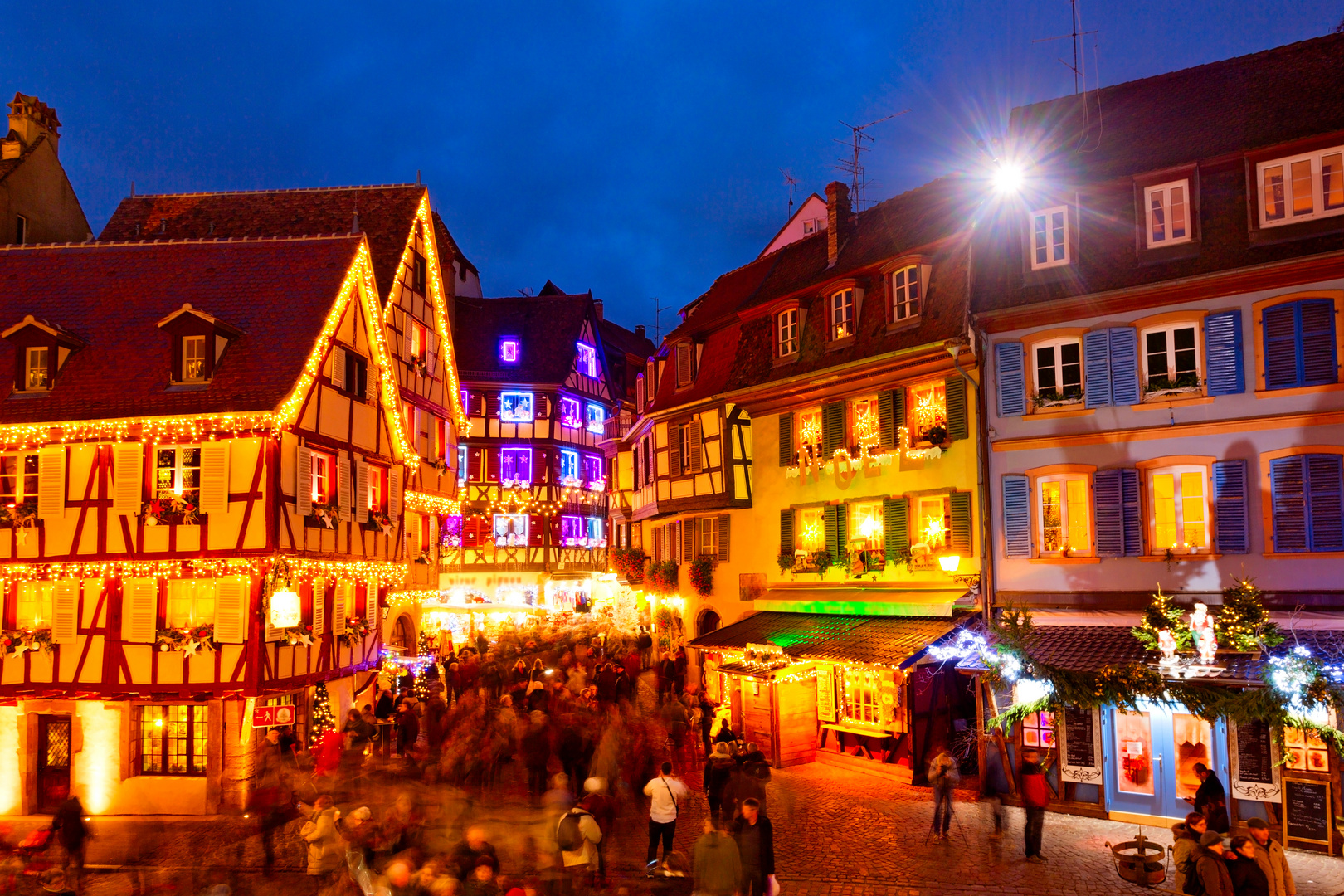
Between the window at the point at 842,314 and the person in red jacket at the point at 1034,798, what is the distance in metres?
11.9

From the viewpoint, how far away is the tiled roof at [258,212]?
1191 inches

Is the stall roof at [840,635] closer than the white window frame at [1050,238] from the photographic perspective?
No

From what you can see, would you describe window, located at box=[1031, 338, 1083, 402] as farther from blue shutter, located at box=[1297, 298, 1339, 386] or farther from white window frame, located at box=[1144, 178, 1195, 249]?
blue shutter, located at box=[1297, 298, 1339, 386]

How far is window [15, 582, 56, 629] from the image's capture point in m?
20.9

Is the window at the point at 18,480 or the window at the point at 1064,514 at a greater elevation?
the window at the point at 18,480

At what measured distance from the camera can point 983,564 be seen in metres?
19.6

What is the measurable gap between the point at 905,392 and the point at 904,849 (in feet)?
32.9

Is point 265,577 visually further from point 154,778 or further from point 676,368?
point 676,368

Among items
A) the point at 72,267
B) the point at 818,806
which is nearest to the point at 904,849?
the point at 818,806

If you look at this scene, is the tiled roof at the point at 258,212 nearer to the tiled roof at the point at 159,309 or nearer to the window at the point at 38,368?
the tiled roof at the point at 159,309

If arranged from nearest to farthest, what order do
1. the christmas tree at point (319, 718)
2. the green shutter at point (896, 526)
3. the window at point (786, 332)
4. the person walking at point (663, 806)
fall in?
the person walking at point (663, 806), the christmas tree at point (319, 718), the green shutter at point (896, 526), the window at point (786, 332)

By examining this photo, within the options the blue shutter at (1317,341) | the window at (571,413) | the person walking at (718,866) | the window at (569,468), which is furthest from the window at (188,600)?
the window at (571,413)

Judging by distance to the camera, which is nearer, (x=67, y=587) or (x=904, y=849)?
(x=904, y=849)

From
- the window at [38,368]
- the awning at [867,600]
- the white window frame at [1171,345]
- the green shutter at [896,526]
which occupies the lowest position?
the awning at [867,600]
